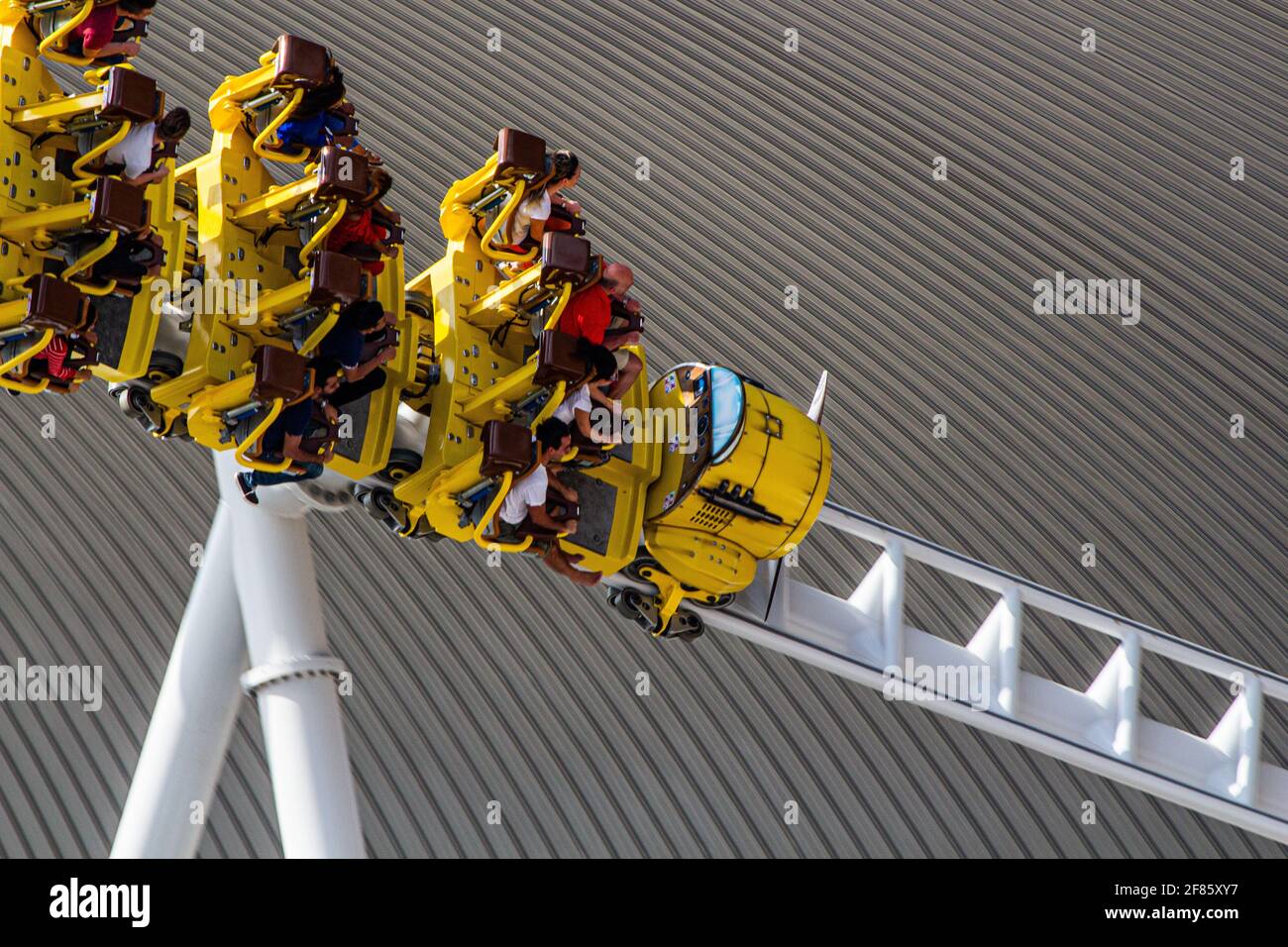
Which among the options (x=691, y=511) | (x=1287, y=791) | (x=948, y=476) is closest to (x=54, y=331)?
(x=691, y=511)

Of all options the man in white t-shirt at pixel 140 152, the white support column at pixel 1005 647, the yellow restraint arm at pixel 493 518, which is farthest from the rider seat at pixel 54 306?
the white support column at pixel 1005 647

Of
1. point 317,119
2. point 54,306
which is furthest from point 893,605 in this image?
point 54,306

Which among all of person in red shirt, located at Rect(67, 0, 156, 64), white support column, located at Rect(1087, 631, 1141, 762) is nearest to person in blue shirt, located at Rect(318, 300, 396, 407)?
person in red shirt, located at Rect(67, 0, 156, 64)

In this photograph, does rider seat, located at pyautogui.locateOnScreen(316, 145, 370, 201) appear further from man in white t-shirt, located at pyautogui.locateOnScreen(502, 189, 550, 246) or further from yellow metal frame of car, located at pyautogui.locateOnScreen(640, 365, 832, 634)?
yellow metal frame of car, located at pyautogui.locateOnScreen(640, 365, 832, 634)

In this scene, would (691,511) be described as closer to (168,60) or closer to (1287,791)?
(1287,791)

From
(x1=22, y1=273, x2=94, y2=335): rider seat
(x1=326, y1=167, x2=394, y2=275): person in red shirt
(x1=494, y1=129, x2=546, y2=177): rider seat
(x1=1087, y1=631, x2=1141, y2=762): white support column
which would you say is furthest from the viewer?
(x1=1087, y1=631, x2=1141, y2=762): white support column

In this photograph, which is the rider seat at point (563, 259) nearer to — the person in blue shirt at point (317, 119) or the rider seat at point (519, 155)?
the rider seat at point (519, 155)
